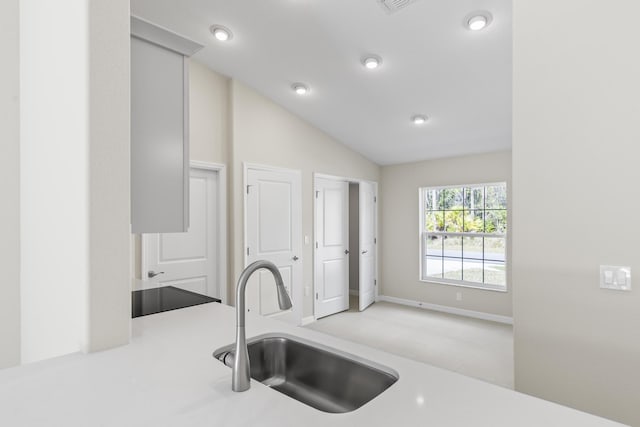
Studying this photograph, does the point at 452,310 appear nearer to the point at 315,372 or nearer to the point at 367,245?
the point at 367,245

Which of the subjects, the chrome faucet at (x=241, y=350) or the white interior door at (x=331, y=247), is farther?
the white interior door at (x=331, y=247)

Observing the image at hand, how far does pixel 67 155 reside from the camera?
115 cm

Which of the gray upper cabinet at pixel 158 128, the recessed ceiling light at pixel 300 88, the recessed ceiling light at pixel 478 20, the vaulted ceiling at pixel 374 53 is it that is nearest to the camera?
the gray upper cabinet at pixel 158 128

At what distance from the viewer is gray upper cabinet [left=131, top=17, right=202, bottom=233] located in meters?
1.25

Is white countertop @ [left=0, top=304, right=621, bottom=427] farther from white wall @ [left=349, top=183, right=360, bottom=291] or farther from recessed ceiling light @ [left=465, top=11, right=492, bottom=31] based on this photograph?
white wall @ [left=349, top=183, right=360, bottom=291]

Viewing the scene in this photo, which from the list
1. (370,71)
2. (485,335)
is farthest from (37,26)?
(485,335)

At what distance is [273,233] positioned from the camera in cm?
397

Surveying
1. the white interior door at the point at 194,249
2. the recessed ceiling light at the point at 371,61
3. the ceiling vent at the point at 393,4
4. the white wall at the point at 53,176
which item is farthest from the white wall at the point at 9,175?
the recessed ceiling light at the point at 371,61

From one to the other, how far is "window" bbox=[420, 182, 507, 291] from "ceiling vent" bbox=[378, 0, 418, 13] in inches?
119

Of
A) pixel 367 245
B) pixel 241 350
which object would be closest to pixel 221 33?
pixel 241 350

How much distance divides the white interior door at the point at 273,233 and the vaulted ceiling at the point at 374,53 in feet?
3.21

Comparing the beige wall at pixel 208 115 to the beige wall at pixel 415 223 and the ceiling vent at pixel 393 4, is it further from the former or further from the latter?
the beige wall at pixel 415 223

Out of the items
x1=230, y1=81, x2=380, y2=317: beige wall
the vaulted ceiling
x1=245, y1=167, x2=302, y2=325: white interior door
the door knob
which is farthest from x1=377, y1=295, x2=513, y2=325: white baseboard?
the door knob

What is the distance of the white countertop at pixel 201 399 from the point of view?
736 millimetres
